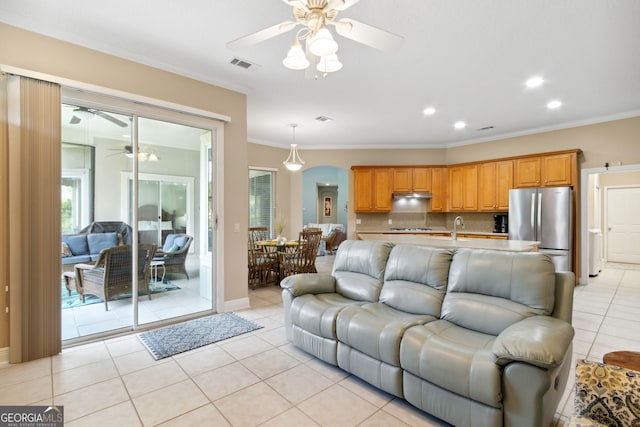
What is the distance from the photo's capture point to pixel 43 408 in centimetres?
206

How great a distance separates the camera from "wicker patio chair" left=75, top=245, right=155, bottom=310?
3.57 metres

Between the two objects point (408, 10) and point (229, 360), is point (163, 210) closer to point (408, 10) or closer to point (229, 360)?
point (229, 360)

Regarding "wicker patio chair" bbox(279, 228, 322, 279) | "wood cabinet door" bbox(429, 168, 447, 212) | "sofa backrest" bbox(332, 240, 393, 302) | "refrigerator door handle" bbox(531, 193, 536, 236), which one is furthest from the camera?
"wood cabinet door" bbox(429, 168, 447, 212)

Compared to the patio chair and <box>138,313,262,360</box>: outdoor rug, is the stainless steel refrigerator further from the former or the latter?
the patio chair

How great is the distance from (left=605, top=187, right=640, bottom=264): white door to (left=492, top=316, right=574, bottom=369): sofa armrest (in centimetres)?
900

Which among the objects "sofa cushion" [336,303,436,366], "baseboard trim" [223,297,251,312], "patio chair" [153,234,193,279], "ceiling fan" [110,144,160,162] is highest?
"ceiling fan" [110,144,160,162]

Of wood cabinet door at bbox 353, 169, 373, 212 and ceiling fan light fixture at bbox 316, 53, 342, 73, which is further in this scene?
wood cabinet door at bbox 353, 169, 373, 212

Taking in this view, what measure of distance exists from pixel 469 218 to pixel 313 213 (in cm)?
657

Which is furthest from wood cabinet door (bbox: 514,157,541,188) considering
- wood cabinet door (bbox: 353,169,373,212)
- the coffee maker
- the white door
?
the white door

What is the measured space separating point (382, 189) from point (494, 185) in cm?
240

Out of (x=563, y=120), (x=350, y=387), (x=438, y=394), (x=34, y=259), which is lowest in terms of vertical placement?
(x=350, y=387)

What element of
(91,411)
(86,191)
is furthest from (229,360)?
(86,191)

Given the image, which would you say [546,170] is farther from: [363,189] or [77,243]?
[77,243]

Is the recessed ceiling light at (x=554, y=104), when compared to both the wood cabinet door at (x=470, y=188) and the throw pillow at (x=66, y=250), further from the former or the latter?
the throw pillow at (x=66, y=250)
